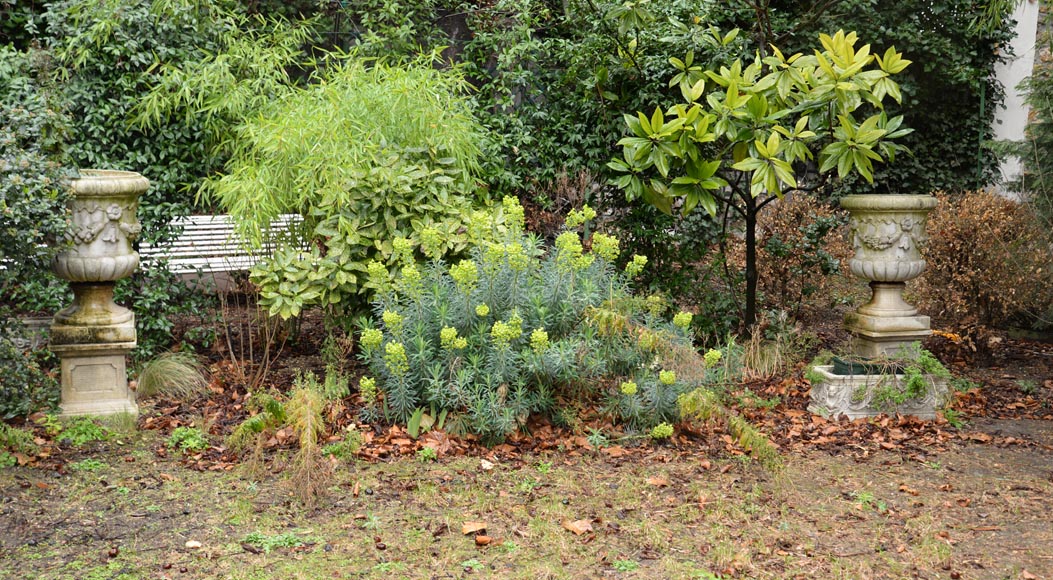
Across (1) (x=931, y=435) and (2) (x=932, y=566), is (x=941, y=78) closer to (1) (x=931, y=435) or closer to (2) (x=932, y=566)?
(1) (x=931, y=435)

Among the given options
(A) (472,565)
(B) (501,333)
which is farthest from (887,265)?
A: (A) (472,565)

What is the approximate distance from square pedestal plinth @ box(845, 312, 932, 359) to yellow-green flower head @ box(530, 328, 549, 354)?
2.44m

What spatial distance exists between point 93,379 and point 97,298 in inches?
18.3

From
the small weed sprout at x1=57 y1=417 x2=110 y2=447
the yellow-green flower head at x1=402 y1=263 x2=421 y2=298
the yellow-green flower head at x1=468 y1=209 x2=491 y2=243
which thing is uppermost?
the yellow-green flower head at x1=468 y1=209 x2=491 y2=243

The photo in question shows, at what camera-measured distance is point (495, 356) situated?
208 inches

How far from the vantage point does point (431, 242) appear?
567cm

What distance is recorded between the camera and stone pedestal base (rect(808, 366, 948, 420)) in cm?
584

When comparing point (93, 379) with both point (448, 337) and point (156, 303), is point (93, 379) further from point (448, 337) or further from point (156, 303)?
point (448, 337)

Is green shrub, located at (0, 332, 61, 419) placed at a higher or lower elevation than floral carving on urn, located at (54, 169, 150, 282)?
lower

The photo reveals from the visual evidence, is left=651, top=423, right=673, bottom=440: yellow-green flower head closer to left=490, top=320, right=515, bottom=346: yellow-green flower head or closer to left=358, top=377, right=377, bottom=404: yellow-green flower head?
left=490, top=320, right=515, bottom=346: yellow-green flower head

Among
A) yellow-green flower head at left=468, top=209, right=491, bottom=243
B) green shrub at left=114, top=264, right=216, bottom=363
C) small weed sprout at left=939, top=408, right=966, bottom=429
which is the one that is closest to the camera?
small weed sprout at left=939, top=408, right=966, bottom=429

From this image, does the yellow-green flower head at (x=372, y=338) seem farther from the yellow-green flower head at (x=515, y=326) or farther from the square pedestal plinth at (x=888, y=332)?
the square pedestal plinth at (x=888, y=332)

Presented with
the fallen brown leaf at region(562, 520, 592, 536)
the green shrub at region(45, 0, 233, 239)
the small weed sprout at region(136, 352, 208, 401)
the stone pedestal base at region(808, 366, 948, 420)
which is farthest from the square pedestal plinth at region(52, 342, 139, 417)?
the stone pedestal base at region(808, 366, 948, 420)

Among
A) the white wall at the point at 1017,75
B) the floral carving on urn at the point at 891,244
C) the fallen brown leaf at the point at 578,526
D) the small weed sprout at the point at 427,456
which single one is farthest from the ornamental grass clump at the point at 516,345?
the white wall at the point at 1017,75
